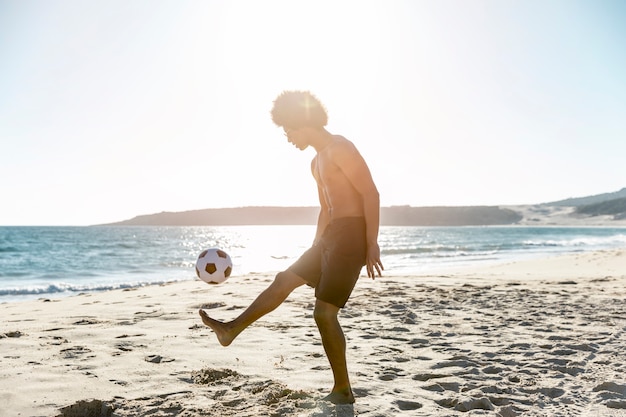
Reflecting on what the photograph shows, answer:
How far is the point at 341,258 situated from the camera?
330 cm

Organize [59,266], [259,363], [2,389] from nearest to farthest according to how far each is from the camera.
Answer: [2,389], [259,363], [59,266]

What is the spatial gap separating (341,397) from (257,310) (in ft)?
2.58

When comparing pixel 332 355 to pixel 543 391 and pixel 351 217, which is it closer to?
pixel 351 217

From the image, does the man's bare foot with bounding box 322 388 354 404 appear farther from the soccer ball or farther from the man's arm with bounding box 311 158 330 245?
the soccer ball

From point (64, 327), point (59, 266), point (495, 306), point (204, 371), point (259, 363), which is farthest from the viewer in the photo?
point (59, 266)

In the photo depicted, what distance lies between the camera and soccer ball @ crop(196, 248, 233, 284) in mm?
5184

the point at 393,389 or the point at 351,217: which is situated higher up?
the point at 351,217

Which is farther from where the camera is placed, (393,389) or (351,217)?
(393,389)

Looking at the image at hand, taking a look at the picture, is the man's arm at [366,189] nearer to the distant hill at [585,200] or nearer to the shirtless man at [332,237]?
the shirtless man at [332,237]

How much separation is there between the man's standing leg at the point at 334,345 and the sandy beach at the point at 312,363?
4.0 inches

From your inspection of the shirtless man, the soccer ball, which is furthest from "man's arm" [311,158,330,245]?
the soccer ball

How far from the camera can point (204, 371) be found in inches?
161

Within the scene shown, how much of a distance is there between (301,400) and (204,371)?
1.00 metres

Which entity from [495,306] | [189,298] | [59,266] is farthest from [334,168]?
[59,266]
